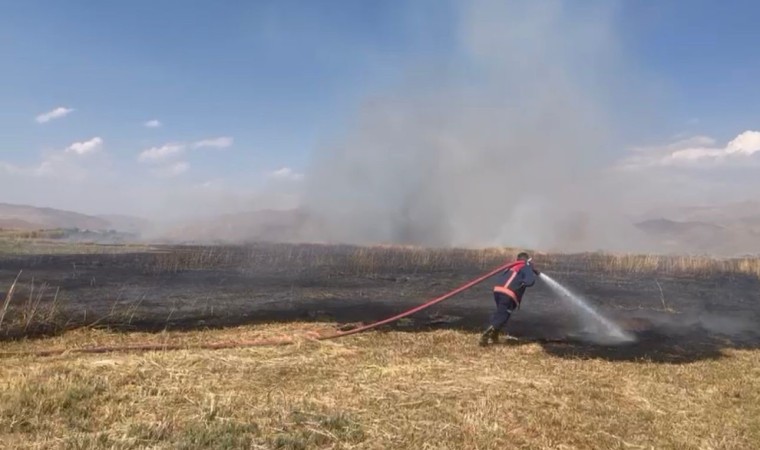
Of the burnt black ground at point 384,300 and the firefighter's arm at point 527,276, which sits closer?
the firefighter's arm at point 527,276

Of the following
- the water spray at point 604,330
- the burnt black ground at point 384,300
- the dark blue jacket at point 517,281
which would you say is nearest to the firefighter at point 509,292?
the dark blue jacket at point 517,281

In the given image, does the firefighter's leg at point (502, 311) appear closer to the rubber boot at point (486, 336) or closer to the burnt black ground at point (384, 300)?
the rubber boot at point (486, 336)

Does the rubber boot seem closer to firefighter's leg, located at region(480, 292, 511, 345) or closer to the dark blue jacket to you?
firefighter's leg, located at region(480, 292, 511, 345)

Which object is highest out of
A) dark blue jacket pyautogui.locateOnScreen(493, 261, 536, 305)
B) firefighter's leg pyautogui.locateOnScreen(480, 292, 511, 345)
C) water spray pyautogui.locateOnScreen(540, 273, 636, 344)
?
dark blue jacket pyautogui.locateOnScreen(493, 261, 536, 305)

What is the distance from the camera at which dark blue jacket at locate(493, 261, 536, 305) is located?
12.0 meters

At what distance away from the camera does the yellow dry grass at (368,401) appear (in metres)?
6.17

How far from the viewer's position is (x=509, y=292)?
12.0 meters

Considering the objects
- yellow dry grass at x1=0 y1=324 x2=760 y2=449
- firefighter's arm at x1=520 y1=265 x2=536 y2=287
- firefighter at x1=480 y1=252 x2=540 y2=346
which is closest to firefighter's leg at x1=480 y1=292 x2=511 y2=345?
firefighter at x1=480 y1=252 x2=540 y2=346

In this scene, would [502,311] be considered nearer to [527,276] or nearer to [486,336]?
[486,336]

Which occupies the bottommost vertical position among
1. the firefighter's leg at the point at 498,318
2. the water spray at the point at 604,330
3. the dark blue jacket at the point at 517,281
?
the water spray at the point at 604,330

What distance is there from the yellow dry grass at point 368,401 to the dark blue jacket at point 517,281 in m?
1.55

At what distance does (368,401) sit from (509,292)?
5.37 metres

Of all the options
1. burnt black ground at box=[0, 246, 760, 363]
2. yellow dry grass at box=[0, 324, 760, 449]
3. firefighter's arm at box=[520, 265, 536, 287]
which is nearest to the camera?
yellow dry grass at box=[0, 324, 760, 449]

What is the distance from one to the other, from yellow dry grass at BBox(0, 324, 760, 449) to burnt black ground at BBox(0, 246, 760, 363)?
98.5 inches
